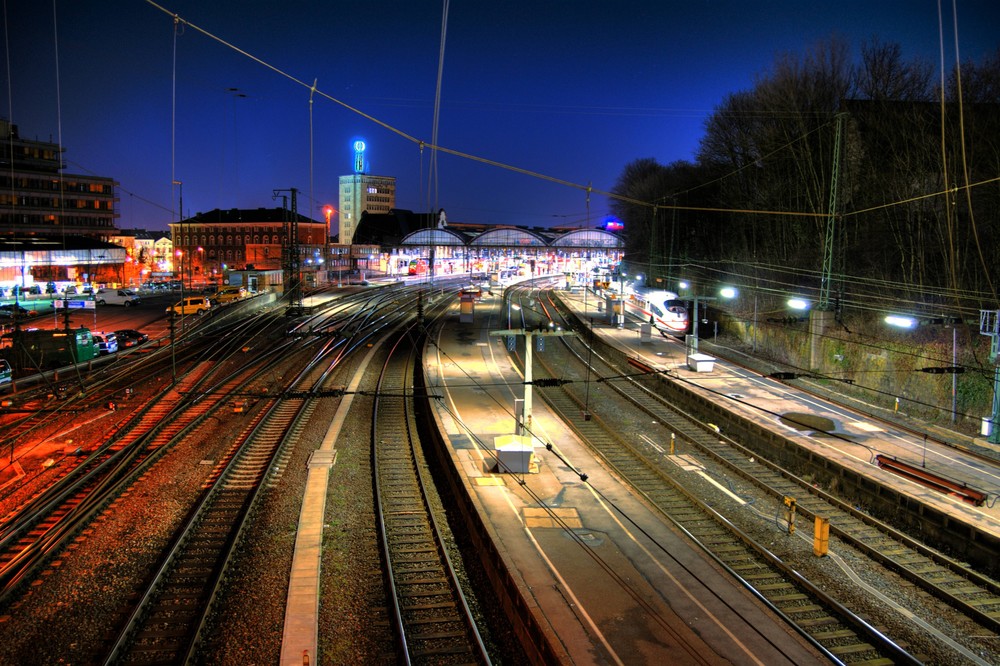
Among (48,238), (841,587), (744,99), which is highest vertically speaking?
(744,99)

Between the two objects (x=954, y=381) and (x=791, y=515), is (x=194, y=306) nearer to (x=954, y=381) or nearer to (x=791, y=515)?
(x=791, y=515)

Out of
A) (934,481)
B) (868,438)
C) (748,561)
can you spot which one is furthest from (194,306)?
(934,481)

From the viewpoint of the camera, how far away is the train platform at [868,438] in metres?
12.2

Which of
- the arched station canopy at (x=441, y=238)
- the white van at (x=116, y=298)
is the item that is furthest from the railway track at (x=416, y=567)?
the arched station canopy at (x=441, y=238)

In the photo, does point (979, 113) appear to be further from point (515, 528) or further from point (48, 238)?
point (48, 238)

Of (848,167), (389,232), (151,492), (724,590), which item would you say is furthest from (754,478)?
(389,232)

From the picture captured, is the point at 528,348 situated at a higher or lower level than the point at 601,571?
higher

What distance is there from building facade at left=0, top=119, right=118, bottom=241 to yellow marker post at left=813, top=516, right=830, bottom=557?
58960 mm

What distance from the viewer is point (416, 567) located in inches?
388

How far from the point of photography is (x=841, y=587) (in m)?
9.76

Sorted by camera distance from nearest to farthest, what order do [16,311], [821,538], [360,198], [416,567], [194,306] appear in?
[416,567] < [821,538] < [16,311] < [194,306] < [360,198]

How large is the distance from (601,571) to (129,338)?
2608cm

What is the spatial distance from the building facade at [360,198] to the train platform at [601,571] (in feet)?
322

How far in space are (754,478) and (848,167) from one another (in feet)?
61.0
